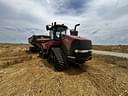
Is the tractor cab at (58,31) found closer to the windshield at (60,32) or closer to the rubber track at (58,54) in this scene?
the windshield at (60,32)

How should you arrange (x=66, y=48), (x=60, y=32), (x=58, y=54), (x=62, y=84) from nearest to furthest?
(x=62, y=84) < (x=66, y=48) < (x=58, y=54) < (x=60, y=32)

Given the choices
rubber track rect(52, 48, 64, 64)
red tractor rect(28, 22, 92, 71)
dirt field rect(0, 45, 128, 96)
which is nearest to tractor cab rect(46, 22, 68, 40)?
red tractor rect(28, 22, 92, 71)

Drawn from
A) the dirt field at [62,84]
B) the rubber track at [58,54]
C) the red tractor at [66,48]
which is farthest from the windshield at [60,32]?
the dirt field at [62,84]

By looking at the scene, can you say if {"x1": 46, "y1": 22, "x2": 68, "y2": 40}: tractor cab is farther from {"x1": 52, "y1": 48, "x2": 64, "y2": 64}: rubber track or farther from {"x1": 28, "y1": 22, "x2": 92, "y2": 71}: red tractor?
{"x1": 52, "y1": 48, "x2": 64, "y2": 64}: rubber track

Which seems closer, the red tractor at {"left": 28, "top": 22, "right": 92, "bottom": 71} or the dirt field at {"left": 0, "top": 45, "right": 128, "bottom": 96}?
the dirt field at {"left": 0, "top": 45, "right": 128, "bottom": 96}

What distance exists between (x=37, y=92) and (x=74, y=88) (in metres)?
1.53

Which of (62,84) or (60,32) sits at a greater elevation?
(60,32)

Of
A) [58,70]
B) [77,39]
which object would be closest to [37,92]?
[58,70]

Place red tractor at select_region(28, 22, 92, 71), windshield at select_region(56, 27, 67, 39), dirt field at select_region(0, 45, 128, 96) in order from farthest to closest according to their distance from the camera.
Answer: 1. windshield at select_region(56, 27, 67, 39)
2. red tractor at select_region(28, 22, 92, 71)
3. dirt field at select_region(0, 45, 128, 96)

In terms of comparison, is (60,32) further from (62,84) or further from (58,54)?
(62,84)

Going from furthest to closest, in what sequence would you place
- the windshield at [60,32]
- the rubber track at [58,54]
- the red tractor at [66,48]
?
1. the windshield at [60,32]
2. the rubber track at [58,54]
3. the red tractor at [66,48]

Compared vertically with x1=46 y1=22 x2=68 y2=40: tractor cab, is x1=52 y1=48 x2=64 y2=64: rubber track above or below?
below

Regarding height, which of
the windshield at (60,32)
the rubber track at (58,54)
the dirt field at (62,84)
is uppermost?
the windshield at (60,32)

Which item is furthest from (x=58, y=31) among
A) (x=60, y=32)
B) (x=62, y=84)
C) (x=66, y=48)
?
(x=62, y=84)
